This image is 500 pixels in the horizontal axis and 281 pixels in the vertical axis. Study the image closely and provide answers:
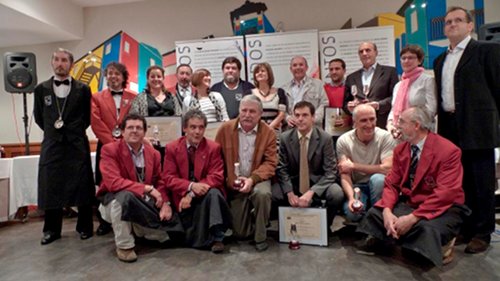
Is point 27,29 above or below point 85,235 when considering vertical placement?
above

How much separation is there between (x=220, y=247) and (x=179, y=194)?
0.50 m

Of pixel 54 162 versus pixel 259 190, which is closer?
pixel 259 190

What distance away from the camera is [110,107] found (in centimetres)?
277

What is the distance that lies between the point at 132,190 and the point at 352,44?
3.46 meters

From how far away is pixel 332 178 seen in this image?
2.50 m

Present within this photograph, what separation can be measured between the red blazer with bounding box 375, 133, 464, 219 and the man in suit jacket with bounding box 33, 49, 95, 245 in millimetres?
2335

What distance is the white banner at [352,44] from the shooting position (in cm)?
424

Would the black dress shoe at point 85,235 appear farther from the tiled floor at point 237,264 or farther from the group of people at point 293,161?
the tiled floor at point 237,264

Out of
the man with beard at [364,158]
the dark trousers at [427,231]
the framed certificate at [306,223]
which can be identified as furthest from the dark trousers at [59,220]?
the dark trousers at [427,231]

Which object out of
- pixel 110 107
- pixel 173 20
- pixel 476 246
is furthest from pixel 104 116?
pixel 476 246

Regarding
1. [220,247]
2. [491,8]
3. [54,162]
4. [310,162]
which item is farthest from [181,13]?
[491,8]

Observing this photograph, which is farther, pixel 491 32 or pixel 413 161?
pixel 491 32

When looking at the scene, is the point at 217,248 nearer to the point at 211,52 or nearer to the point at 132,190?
the point at 132,190

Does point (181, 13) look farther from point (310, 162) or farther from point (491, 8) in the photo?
point (491, 8)
